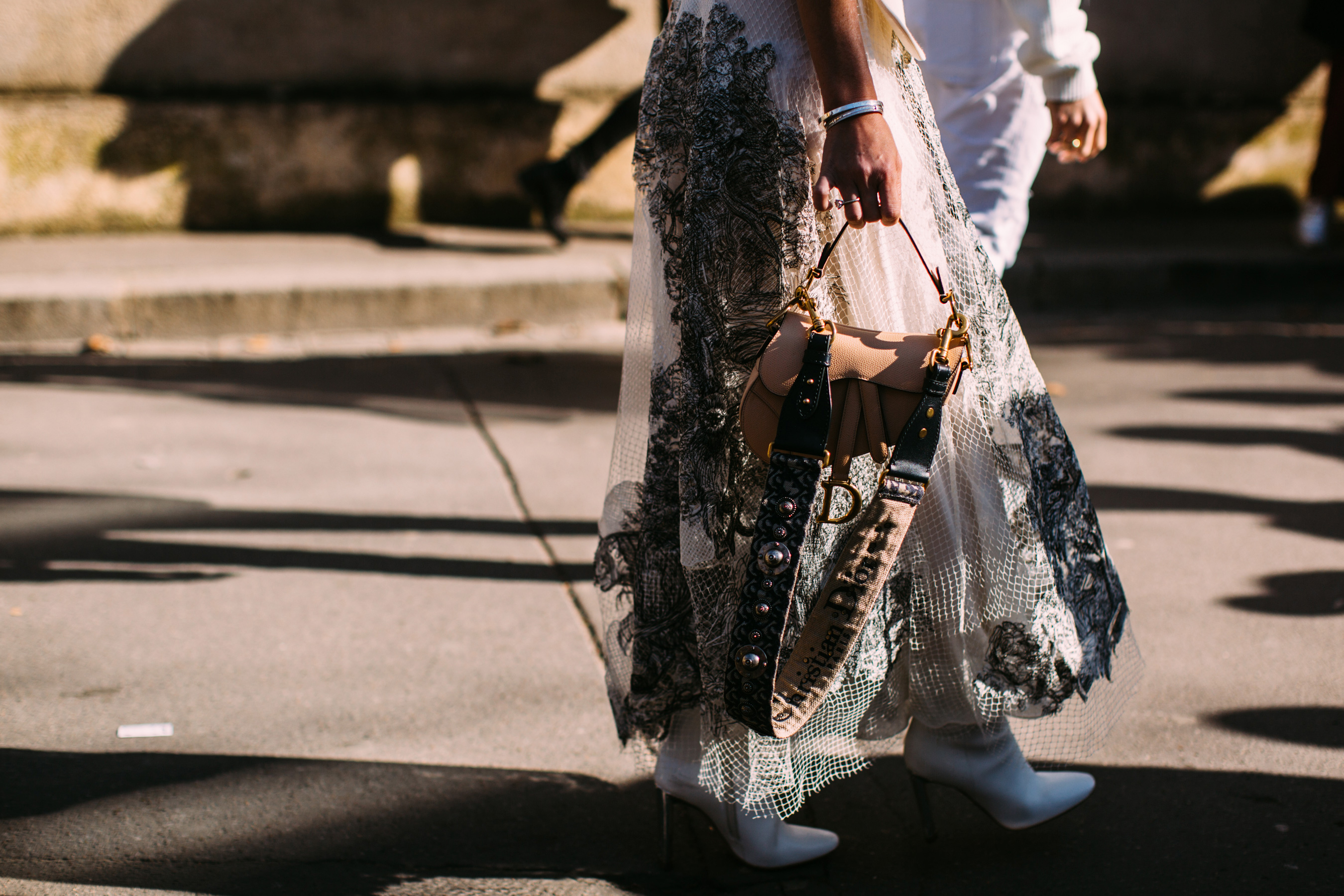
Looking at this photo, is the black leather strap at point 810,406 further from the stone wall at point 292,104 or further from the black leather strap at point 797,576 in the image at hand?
the stone wall at point 292,104

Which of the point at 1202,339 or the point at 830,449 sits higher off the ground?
the point at 830,449

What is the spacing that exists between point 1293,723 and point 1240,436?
2129 mm

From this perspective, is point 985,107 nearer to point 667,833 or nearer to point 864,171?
point 864,171

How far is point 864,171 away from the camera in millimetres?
1470

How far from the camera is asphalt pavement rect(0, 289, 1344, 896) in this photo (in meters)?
1.83

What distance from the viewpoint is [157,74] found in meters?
6.33

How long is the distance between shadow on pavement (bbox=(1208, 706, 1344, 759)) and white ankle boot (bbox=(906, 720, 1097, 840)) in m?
0.59

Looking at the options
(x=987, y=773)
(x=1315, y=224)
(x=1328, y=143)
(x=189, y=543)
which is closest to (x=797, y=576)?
(x=987, y=773)

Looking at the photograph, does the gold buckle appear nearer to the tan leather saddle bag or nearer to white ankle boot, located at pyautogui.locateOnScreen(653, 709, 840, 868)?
the tan leather saddle bag

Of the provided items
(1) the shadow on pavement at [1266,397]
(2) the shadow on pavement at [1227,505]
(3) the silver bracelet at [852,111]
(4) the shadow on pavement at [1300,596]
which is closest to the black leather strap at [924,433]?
(3) the silver bracelet at [852,111]

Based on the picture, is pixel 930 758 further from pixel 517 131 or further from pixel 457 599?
pixel 517 131

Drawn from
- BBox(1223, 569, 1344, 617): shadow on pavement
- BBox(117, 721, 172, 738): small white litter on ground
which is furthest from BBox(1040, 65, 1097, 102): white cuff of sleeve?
BBox(117, 721, 172, 738): small white litter on ground

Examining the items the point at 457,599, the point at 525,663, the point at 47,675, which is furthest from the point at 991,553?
the point at 47,675
